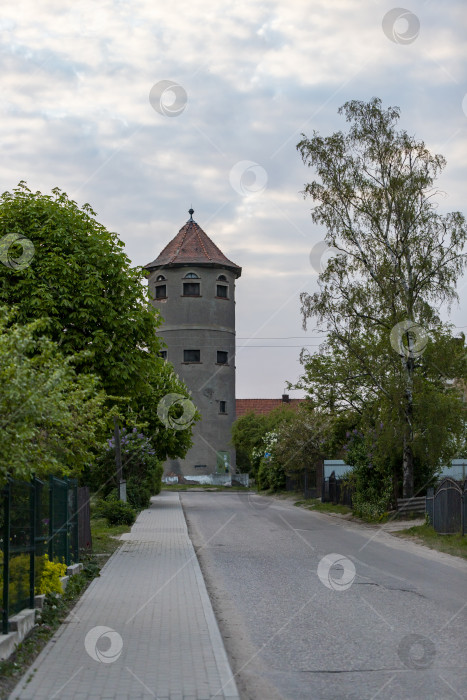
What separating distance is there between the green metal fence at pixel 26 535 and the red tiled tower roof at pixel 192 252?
188ft

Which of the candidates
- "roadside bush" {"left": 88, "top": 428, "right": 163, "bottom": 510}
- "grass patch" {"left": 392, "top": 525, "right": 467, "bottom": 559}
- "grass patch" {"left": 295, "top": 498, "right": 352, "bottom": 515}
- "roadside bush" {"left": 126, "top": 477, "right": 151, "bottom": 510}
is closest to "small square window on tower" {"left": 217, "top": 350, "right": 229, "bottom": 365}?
"grass patch" {"left": 295, "top": 498, "right": 352, "bottom": 515}

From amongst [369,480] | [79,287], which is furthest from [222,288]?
[79,287]

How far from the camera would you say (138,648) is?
8.07 meters

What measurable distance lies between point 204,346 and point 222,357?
6.95ft

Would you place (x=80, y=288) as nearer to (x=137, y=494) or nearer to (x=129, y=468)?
(x=137, y=494)

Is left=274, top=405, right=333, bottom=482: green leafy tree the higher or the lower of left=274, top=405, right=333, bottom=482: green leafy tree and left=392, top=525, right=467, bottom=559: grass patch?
the higher

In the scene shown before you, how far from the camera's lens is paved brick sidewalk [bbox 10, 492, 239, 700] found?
21.1ft

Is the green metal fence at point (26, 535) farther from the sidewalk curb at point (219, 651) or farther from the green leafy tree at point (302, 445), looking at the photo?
the green leafy tree at point (302, 445)

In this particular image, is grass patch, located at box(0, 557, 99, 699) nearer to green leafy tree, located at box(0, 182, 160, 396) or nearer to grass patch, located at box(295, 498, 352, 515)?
green leafy tree, located at box(0, 182, 160, 396)

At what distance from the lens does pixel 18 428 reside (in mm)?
7426

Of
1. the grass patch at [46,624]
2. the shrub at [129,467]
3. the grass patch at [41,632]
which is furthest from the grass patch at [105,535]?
the shrub at [129,467]

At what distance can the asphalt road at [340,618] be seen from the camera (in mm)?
6922

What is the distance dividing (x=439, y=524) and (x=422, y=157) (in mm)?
14104

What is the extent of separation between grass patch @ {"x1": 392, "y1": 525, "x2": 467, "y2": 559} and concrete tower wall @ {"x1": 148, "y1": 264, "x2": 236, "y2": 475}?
45.3 metres
